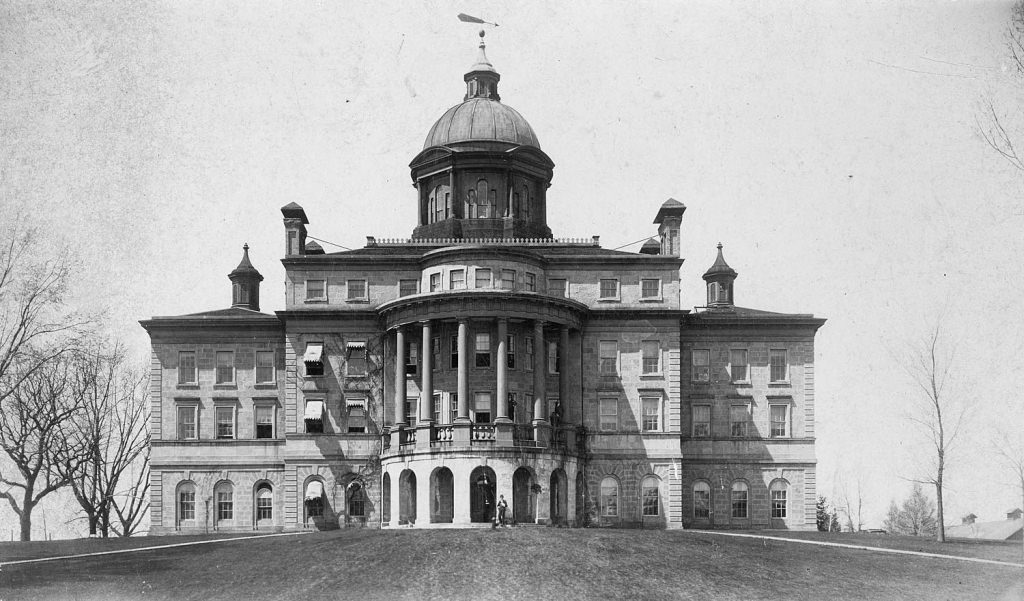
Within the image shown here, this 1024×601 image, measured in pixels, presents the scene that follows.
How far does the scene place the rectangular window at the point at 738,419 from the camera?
64625mm

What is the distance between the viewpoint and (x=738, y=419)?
64.8 meters

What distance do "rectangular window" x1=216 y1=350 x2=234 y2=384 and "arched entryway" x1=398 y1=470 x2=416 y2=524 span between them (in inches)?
539

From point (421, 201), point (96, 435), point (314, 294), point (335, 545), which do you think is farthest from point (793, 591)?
point (96, 435)

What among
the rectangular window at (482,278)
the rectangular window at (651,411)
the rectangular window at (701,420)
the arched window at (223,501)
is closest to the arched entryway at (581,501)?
the rectangular window at (651,411)

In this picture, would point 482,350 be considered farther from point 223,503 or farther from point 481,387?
point 223,503

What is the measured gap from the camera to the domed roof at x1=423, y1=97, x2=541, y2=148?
229 feet

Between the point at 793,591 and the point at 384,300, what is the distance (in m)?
32.8

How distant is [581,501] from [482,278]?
13233 millimetres

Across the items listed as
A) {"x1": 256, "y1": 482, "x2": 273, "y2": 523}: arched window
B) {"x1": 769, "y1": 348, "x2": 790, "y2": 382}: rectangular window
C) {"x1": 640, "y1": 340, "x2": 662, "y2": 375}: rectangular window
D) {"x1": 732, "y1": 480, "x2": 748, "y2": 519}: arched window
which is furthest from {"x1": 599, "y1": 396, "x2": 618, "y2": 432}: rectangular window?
{"x1": 256, "y1": 482, "x2": 273, "y2": 523}: arched window

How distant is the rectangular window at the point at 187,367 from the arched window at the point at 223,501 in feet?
20.8

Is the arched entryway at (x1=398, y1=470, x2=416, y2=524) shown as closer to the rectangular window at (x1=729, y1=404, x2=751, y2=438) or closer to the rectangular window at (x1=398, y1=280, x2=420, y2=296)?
the rectangular window at (x1=398, y1=280, x2=420, y2=296)

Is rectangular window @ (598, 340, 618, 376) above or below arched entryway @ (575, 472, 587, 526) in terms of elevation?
above

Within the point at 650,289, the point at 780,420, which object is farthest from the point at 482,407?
the point at 780,420

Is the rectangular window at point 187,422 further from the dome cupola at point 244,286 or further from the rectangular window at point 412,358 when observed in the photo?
the rectangular window at point 412,358
